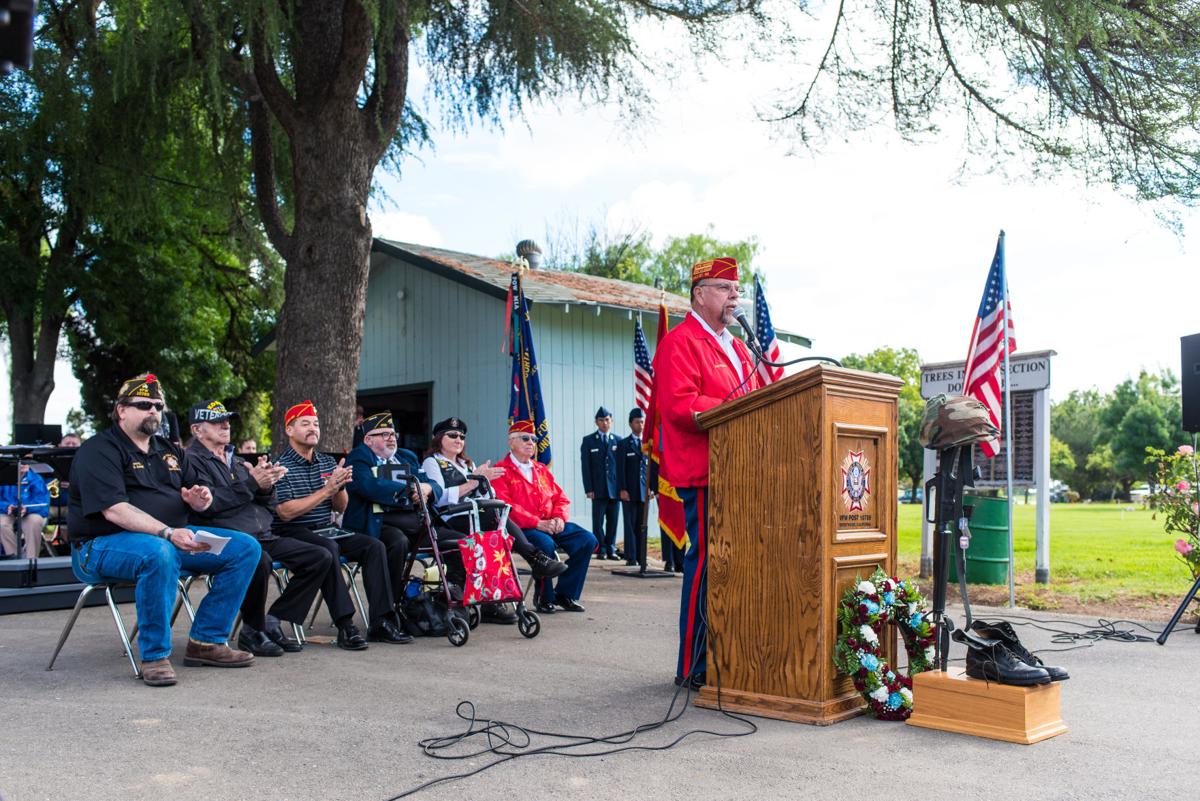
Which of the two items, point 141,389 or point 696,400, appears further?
point 141,389

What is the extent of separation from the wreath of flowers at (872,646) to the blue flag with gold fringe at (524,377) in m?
6.51

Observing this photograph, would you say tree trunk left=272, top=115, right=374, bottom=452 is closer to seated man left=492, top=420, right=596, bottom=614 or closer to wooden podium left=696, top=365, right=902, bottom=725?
seated man left=492, top=420, right=596, bottom=614

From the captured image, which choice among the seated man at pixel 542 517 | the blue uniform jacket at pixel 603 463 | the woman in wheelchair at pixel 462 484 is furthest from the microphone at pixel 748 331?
the blue uniform jacket at pixel 603 463

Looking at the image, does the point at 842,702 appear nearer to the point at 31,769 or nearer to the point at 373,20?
the point at 31,769

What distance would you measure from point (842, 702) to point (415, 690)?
7.20 ft

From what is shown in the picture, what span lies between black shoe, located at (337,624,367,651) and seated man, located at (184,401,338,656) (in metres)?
0.27

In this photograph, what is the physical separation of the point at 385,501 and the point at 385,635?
96cm

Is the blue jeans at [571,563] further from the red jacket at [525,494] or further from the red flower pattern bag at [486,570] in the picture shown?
the red flower pattern bag at [486,570]

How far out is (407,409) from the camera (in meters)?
19.9

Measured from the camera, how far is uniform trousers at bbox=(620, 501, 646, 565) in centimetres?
1329

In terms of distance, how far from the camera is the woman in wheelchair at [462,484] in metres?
7.89

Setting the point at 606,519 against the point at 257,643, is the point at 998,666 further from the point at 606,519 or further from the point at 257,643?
the point at 606,519

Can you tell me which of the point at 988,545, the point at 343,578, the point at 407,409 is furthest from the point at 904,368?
the point at 343,578

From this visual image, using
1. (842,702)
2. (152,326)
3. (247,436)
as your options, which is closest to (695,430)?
(842,702)
